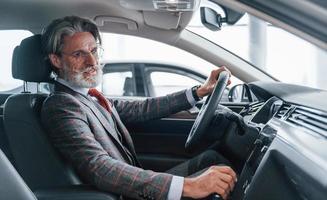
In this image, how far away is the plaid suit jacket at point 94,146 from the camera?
1.68 meters

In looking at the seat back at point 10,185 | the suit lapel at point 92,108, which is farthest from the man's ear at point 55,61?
the seat back at point 10,185

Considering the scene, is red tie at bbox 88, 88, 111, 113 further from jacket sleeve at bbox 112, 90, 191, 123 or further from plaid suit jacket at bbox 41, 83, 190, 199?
jacket sleeve at bbox 112, 90, 191, 123

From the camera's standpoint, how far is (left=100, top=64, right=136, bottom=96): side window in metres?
4.59

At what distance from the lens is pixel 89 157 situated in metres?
1.78

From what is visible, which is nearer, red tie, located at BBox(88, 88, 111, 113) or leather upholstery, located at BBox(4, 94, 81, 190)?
leather upholstery, located at BBox(4, 94, 81, 190)

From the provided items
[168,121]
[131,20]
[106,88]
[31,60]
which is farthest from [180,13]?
→ [106,88]


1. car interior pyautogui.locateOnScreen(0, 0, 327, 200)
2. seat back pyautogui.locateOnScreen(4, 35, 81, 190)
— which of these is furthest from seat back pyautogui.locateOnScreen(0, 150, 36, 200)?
seat back pyautogui.locateOnScreen(4, 35, 81, 190)

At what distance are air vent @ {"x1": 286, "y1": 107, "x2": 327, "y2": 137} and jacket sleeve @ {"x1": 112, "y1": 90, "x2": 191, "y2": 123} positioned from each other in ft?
2.94

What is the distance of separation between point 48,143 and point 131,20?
1374 millimetres

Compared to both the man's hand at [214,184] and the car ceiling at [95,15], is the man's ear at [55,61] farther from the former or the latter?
the man's hand at [214,184]

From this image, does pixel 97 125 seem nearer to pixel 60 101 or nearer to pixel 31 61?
pixel 60 101

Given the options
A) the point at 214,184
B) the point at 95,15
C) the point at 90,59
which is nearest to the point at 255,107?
the point at 90,59

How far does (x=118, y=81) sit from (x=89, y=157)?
9.69 ft

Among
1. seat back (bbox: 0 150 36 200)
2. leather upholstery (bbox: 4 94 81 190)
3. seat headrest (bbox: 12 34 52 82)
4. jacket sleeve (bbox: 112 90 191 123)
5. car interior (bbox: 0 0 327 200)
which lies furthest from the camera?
jacket sleeve (bbox: 112 90 191 123)
